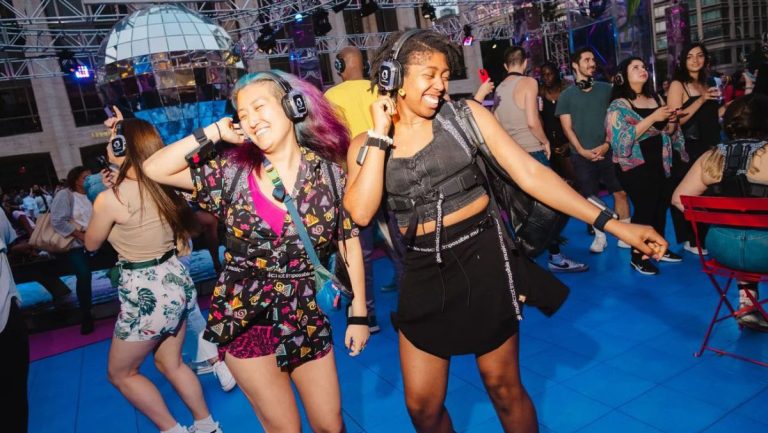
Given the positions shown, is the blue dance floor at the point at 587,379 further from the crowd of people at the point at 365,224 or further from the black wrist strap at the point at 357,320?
the black wrist strap at the point at 357,320

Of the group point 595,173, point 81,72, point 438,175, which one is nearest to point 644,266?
point 595,173

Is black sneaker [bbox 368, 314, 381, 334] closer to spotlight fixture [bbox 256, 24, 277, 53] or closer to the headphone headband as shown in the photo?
the headphone headband

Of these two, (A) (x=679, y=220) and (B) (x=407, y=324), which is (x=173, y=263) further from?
(A) (x=679, y=220)

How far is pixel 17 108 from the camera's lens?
22219 mm

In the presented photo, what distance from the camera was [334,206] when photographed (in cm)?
206

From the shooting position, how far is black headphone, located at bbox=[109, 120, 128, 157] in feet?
8.13

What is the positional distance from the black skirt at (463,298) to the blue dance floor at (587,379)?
109 centimetres

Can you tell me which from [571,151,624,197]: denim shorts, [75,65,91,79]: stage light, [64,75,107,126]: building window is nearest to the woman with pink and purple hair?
[571,151,624,197]: denim shorts

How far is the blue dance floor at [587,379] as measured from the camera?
2629mm

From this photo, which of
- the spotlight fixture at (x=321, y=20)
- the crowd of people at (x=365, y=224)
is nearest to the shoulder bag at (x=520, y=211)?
the crowd of people at (x=365, y=224)

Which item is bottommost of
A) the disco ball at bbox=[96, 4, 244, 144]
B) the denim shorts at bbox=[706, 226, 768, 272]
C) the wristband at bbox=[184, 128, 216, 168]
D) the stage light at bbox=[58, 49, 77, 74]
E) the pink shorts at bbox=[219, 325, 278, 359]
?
the denim shorts at bbox=[706, 226, 768, 272]

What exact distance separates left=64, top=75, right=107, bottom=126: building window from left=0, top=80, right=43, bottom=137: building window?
1559mm

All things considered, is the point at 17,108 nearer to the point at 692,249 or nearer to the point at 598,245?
the point at 598,245

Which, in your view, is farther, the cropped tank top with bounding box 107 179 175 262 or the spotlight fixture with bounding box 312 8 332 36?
the spotlight fixture with bounding box 312 8 332 36
